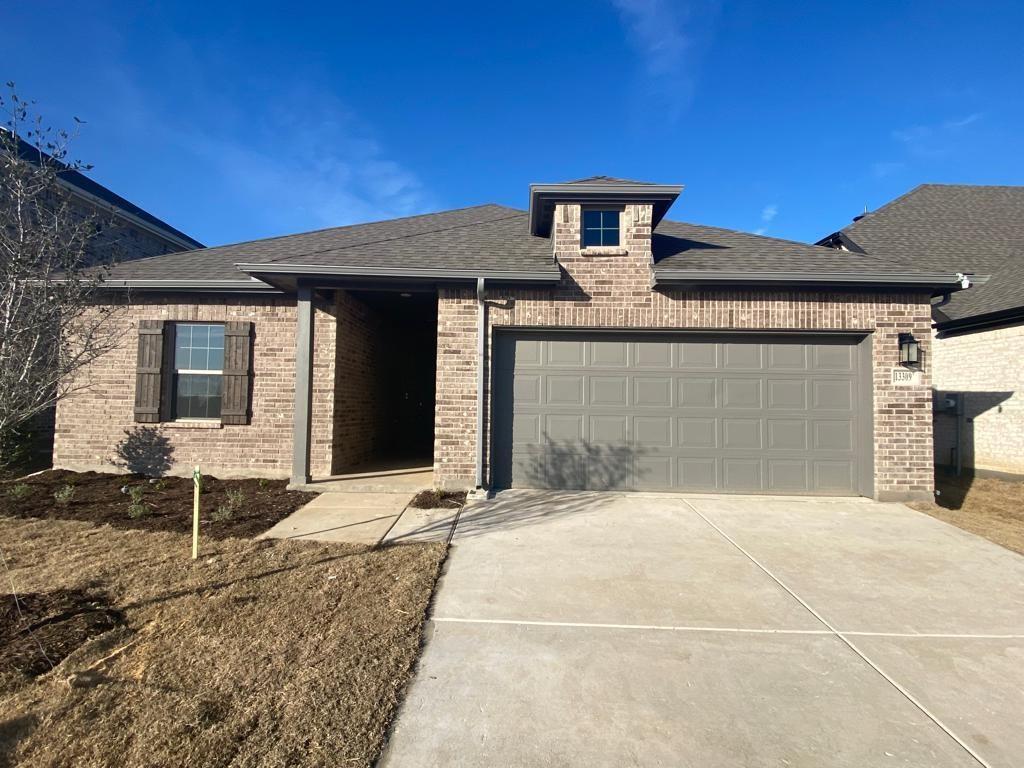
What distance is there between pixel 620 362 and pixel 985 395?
7.83 metres

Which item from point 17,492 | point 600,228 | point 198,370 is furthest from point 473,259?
point 17,492

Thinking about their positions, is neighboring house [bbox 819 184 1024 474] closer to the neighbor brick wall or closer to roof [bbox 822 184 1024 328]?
roof [bbox 822 184 1024 328]

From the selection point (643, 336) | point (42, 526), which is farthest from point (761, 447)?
point (42, 526)

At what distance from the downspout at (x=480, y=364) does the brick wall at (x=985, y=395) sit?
9.67m

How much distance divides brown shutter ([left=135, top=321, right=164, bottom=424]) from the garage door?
223 inches

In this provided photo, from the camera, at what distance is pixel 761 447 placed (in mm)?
7207

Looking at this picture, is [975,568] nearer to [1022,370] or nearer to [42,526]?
[1022,370]

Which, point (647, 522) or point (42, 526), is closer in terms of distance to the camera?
point (42, 526)

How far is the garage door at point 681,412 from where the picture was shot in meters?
7.20

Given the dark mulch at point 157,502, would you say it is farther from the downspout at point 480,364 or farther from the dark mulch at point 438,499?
the downspout at point 480,364

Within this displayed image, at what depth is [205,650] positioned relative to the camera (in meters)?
2.82

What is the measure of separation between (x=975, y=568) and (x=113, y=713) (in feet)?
21.7

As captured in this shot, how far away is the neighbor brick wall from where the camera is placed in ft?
26.3

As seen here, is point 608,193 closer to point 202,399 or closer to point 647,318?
point 647,318
